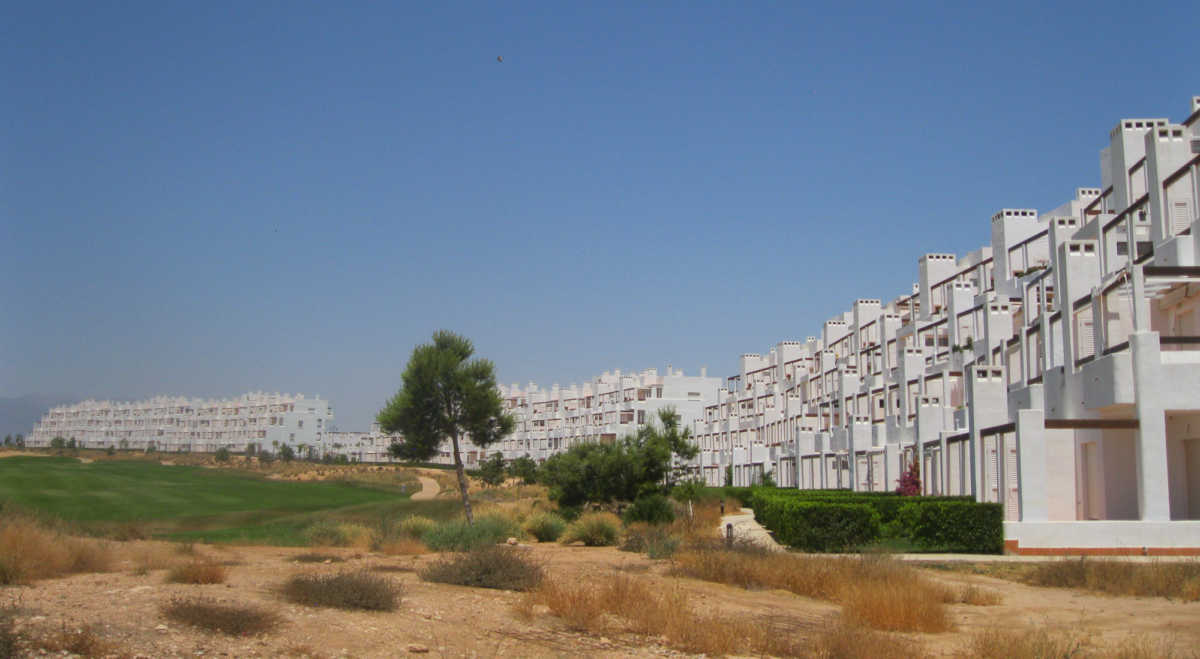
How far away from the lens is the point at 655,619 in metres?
12.3

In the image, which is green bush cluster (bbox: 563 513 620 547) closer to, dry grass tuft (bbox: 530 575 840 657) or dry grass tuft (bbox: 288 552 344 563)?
dry grass tuft (bbox: 288 552 344 563)

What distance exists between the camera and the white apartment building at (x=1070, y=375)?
74.3ft

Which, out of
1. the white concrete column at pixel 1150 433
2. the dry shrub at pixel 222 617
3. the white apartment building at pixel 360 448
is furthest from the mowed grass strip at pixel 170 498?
the white apartment building at pixel 360 448

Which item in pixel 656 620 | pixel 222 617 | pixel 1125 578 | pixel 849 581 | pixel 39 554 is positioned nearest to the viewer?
pixel 222 617

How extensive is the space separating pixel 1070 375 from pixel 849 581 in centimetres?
1519

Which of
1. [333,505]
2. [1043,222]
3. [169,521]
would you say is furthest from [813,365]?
[169,521]

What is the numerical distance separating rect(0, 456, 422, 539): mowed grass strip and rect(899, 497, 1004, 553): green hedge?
78.6ft

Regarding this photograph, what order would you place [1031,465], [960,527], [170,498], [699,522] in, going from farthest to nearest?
[170,498] < [699,522] < [960,527] < [1031,465]

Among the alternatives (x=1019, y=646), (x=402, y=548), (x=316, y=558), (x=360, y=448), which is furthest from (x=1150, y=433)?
(x=360, y=448)

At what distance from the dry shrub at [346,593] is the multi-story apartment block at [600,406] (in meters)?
84.2

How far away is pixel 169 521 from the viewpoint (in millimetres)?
45938

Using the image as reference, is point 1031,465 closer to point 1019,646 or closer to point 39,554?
point 1019,646

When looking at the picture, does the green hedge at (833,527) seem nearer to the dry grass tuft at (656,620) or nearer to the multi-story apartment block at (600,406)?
the dry grass tuft at (656,620)

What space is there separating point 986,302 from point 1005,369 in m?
11.0
